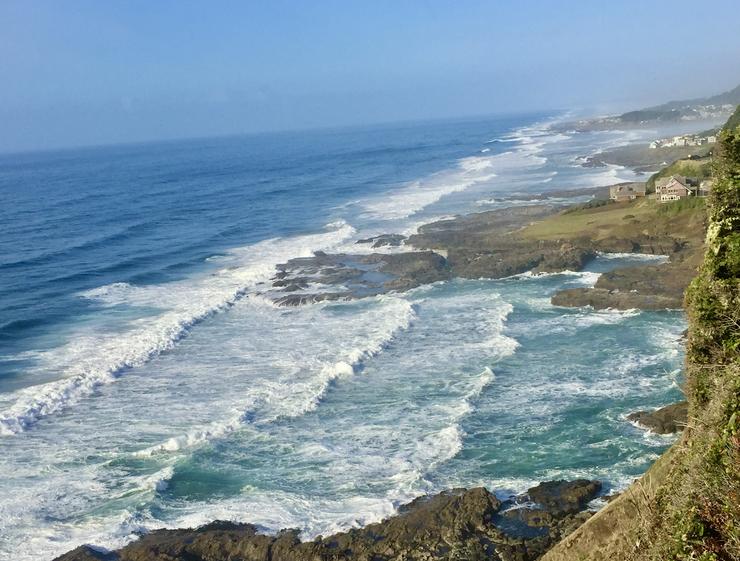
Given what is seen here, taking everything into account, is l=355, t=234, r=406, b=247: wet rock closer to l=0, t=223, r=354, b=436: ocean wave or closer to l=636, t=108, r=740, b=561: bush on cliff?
l=0, t=223, r=354, b=436: ocean wave

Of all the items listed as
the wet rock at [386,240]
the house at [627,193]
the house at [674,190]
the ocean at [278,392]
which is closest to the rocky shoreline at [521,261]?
the wet rock at [386,240]

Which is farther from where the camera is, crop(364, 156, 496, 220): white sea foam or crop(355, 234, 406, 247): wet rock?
crop(364, 156, 496, 220): white sea foam

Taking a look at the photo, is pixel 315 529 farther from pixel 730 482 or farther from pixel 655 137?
pixel 655 137

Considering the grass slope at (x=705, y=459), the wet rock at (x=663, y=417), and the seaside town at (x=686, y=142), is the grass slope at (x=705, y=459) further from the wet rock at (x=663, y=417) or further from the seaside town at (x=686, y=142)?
the seaside town at (x=686, y=142)

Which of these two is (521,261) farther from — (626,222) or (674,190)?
(674,190)

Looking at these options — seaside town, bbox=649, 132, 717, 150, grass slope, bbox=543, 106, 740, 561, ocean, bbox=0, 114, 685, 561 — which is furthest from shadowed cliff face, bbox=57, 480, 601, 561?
seaside town, bbox=649, 132, 717, 150
